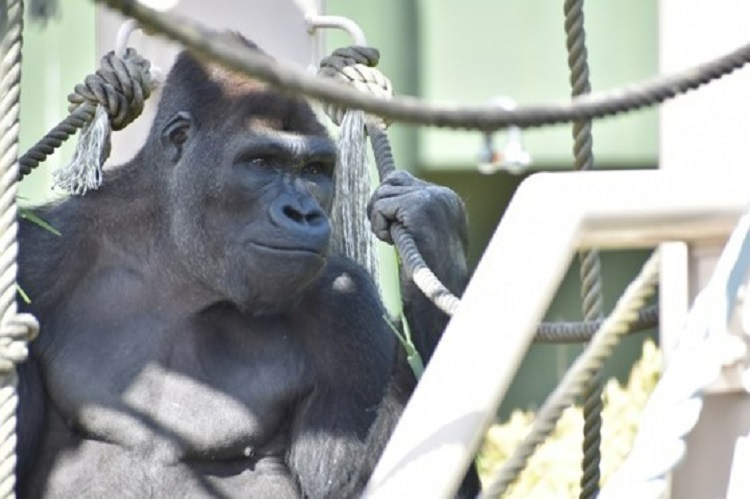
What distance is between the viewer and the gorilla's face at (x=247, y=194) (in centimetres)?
323

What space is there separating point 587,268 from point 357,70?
2.26 feet

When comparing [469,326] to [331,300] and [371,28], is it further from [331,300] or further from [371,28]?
[371,28]

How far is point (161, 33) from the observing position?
1.56 m

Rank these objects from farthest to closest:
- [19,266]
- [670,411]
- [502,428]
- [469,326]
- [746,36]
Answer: [502,428] → [19,266] → [746,36] → [469,326] → [670,411]

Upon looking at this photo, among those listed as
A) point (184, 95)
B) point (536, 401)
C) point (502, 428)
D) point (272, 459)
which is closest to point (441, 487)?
point (272, 459)

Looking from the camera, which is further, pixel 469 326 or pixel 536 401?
pixel 536 401

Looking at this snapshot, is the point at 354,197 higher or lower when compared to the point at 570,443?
lower

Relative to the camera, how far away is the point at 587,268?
2818 millimetres

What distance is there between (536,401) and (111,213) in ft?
12.6

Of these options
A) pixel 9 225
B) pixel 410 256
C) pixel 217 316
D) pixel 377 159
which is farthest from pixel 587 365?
pixel 217 316

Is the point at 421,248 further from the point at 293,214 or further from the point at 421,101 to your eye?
the point at 421,101

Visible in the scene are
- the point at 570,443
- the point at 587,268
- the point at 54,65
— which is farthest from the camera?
the point at 570,443

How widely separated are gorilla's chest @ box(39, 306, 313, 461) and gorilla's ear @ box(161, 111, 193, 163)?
13.2 inches

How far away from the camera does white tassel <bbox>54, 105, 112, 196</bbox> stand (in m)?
3.21
